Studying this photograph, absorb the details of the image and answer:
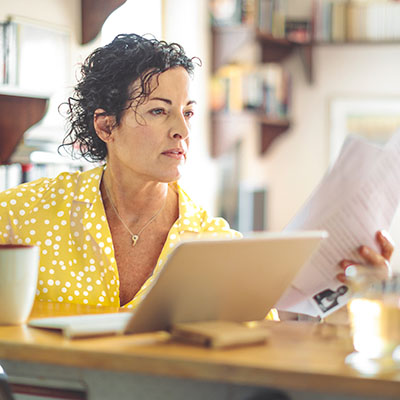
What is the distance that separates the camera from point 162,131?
4.80 feet

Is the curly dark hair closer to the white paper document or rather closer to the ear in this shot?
the ear

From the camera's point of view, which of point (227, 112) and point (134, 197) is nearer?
point (134, 197)

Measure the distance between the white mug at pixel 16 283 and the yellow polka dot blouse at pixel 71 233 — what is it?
0.40m

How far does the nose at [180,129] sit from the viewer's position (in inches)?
56.9

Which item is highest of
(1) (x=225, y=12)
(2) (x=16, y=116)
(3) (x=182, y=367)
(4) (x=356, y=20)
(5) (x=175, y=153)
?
(4) (x=356, y=20)

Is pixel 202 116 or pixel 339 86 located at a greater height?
pixel 339 86

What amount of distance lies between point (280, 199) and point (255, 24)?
1202 mm

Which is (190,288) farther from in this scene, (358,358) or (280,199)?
(280,199)

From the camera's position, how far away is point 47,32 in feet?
7.48

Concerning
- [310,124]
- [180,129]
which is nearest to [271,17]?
[310,124]

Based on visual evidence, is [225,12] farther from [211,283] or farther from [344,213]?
[211,283]

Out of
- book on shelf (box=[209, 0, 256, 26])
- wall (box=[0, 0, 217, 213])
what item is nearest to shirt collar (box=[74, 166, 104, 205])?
wall (box=[0, 0, 217, 213])

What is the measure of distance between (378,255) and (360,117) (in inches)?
131

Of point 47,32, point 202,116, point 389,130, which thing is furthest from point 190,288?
point 389,130
